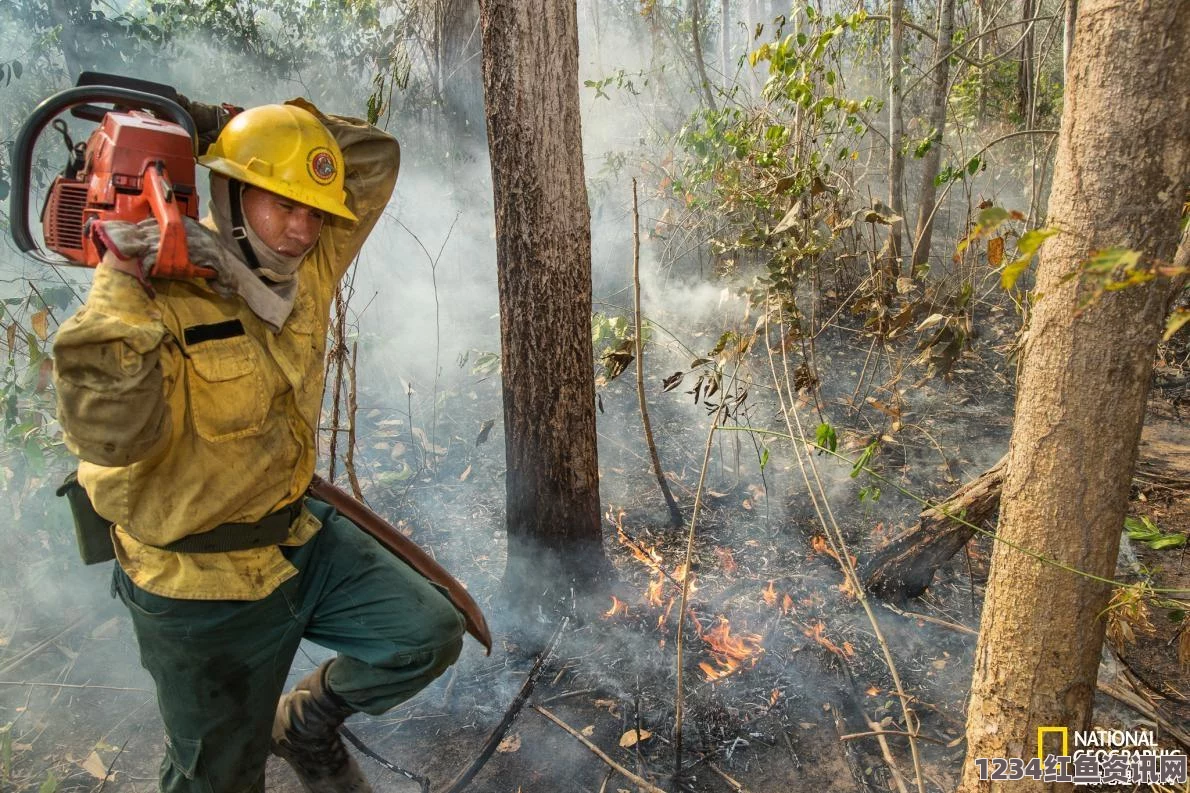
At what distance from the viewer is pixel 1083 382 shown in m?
2.03

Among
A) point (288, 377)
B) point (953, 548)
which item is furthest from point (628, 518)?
point (288, 377)

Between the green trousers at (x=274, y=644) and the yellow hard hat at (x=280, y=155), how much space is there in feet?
4.05

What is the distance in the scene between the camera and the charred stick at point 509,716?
3182 mm

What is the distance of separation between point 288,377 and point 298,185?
0.67 meters

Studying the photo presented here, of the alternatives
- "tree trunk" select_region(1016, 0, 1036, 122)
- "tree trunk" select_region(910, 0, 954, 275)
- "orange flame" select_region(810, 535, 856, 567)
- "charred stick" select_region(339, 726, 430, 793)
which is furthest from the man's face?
"tree trunk" select_region(1016, 0, 1036, 122)

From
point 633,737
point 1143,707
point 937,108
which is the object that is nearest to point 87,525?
point 633,737

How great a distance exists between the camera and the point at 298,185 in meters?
2.55

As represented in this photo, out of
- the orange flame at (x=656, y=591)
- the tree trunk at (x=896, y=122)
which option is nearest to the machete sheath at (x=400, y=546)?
the orange flame at (x=656, y=591)

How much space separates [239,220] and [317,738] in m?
1.99

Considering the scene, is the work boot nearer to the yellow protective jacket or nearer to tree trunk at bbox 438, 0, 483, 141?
the yellow protective jacket

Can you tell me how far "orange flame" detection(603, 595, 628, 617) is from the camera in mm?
4129

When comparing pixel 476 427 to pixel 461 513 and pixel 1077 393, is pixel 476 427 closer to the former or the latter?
pixel 461 513

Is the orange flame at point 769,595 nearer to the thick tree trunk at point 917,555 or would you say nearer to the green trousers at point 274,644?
the thick tree trunk at point 917,555

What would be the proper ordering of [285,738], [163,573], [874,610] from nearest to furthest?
[163,573] < [285,738] < [874,610]
